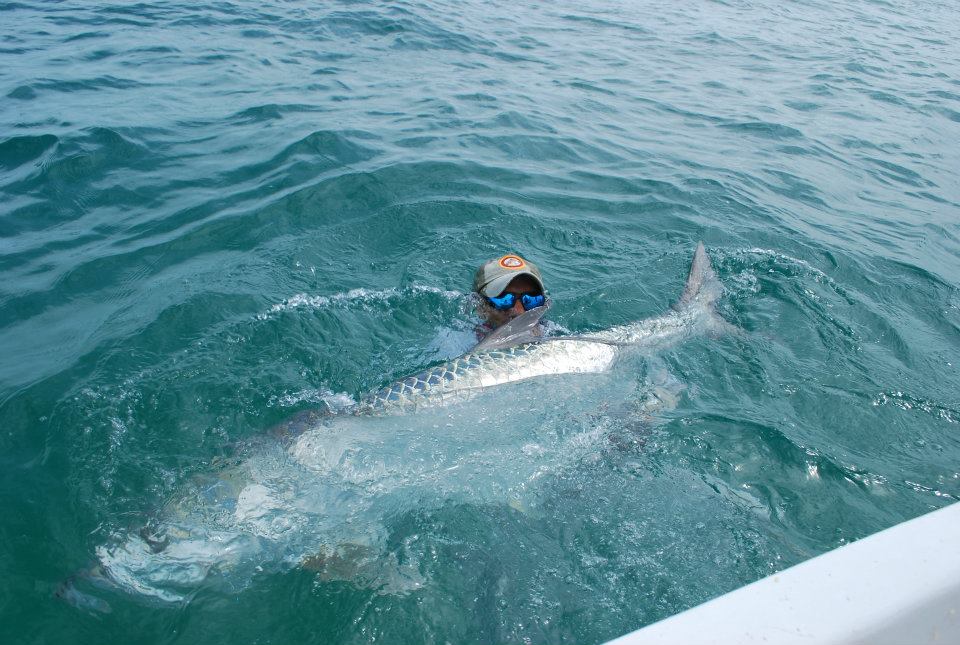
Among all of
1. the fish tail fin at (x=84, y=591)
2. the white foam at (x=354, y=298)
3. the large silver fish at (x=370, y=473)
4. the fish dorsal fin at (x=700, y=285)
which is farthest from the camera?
the fish dorsal fin at (x=700, y=285)

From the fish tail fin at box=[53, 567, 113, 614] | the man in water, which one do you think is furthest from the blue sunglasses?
the fish tail fin at box=[53, 567, 113, 614]

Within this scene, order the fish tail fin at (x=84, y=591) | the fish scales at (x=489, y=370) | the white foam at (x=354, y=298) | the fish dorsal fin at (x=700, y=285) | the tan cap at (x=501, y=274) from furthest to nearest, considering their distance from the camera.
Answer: the fish dorsal fin at (x=700, y=285) < the white foam at (x=354, y=298) < the tan cap at (x=501, y=274) < the fish scales at (x=489, y=370) < the fish tail fin at (x=84, y=591)

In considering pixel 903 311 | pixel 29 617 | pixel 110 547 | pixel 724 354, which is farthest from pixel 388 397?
pixel 903 311

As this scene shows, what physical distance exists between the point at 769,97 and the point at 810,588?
12129 mm

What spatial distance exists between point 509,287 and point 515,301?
14 centimetres

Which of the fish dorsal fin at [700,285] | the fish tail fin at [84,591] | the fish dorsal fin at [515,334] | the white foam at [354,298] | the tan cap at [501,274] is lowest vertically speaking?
the white foam at [354,298]

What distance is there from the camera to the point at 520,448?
4078 millimetres

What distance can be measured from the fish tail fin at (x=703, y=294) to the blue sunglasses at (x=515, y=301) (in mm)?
1250

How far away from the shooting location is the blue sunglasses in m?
4.95

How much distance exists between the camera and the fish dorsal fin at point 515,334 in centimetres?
464

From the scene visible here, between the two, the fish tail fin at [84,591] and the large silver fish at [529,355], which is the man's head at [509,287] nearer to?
the large silver fish at [529,355]

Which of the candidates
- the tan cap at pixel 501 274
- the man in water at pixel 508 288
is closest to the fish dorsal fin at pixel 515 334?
the man in water at pixel 508 288

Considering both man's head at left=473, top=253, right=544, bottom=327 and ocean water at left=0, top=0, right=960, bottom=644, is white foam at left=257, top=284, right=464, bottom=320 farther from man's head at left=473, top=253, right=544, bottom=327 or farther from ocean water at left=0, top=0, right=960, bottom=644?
man's head at left=473, top=253, right=544, bottom=327

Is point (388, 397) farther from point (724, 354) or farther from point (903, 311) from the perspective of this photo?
point (903, 311)
